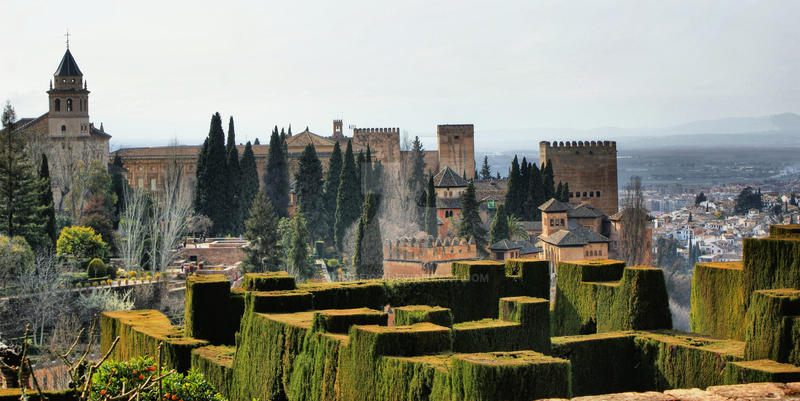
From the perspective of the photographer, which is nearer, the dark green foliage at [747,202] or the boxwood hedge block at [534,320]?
the boxwood hedge block at [534,320]

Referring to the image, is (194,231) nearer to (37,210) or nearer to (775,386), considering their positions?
(37,210)

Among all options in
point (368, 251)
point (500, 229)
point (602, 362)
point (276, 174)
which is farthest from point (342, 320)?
point (276, 174)

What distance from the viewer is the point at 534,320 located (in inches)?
539

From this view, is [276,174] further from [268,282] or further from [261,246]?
[268,282]

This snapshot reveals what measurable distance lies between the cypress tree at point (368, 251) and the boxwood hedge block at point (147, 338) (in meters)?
19.7

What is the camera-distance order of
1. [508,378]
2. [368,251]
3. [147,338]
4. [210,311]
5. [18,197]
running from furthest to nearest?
[368,251] → [18,197] → [210,311] → [147,338] → [508,378]

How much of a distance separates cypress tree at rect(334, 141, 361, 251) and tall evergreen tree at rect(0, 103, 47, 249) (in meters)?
14.2

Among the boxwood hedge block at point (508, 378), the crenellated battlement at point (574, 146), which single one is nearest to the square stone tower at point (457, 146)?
the crenellated battlement at point (574, 146)

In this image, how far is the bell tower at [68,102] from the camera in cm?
4978

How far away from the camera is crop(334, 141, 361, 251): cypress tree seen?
44.5 metres

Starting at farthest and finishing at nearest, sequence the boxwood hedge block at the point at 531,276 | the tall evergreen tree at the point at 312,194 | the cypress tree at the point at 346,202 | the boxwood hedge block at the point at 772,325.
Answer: the tall evergreen tree at the point at 312,194, the cypress tree at the point at 346,202, the boxwood hedge block at the point at 531,276, the boxwood hedge block at the point at 772,325

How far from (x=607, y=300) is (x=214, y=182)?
30.5m

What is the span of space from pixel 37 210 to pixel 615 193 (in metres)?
37.7

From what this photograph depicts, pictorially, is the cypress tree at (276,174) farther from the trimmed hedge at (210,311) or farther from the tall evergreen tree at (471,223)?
the trimmed hedge at (210,311)
